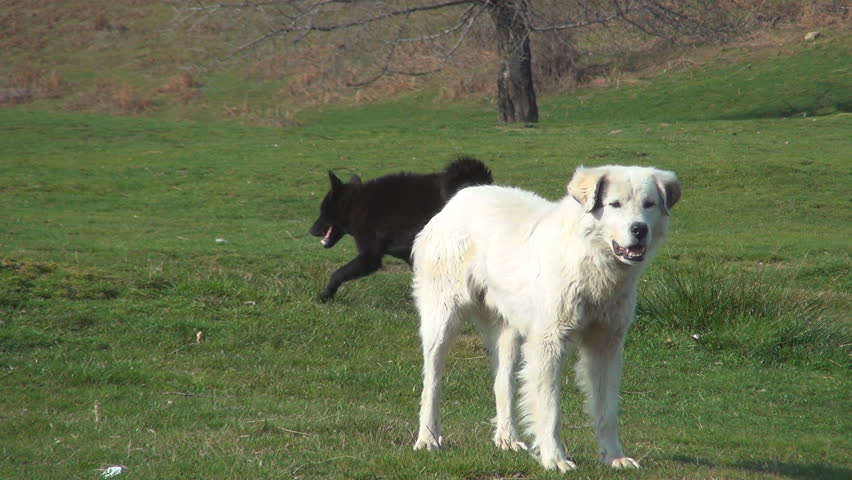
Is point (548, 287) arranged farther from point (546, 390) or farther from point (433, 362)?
point (433, 362)

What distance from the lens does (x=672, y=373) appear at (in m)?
9.95

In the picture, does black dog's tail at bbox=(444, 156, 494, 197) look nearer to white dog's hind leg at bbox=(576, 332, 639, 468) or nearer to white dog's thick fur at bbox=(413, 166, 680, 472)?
white dog's thick fur at bbox=(413, 166, 680, 472)

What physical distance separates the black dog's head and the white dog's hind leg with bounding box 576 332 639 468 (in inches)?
274

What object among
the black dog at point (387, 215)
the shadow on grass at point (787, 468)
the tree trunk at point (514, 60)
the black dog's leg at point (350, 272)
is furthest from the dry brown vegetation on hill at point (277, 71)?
the shadow on grass at point (787, 468)

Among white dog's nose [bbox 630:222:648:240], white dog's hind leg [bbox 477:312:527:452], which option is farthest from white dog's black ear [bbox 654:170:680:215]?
white dog's hind leg [bbox 477:312:527:452]

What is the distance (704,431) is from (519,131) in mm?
18244

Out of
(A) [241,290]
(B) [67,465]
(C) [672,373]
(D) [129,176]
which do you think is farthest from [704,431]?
(D) [129,176]

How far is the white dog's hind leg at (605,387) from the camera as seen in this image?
20.2 ft

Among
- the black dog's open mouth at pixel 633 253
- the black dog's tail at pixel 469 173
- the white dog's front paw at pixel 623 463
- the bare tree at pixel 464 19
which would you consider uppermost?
the bare tree at pixel 464 19

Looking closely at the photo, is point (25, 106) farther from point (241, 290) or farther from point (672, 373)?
point (672, 373)

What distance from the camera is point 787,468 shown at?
6699 millimetres

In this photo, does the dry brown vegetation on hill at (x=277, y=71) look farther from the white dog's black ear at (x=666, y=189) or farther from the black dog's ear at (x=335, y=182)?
the white dog's black ear at (x=666, y=189)

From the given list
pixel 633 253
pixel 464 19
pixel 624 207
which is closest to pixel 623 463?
pixel 633 253

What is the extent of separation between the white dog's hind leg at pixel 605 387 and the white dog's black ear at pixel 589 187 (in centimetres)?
81
